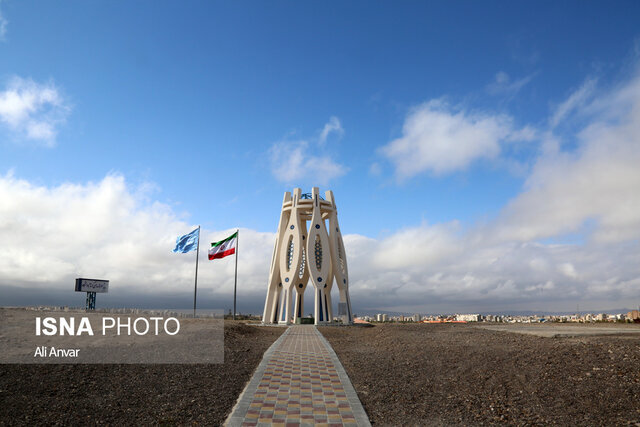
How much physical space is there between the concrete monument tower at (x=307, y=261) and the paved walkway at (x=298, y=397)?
71.7 feet

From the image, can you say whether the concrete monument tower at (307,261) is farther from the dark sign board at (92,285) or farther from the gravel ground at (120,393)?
the gravel ground at (120,393)

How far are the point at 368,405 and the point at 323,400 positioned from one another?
873 mm

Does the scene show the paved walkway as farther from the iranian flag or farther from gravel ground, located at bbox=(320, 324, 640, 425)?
the iranian flag

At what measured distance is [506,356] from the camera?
9992 mm

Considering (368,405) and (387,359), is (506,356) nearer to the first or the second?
(387,359)

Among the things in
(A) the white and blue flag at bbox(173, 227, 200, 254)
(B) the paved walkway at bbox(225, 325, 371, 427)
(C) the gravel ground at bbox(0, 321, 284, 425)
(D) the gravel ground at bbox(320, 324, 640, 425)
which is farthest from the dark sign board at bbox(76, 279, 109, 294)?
(D) the gravel ground at bbox(320, 324, 640, 425)

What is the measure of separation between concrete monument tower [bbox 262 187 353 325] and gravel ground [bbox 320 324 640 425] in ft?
72.9

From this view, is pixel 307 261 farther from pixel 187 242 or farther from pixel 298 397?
pixel 298 397

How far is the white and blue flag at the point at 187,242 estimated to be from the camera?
30.3 m

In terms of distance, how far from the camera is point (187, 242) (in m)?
30.5

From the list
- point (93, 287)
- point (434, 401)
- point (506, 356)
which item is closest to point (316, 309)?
point (93, 287)

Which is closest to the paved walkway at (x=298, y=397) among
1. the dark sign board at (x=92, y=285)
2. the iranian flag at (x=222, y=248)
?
the iranian flag at (x=222, y=248)

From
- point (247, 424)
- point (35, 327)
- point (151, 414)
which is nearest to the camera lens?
point (247, 424)

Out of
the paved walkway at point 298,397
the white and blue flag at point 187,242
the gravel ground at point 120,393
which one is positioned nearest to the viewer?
the paved walkway at point 298,397
